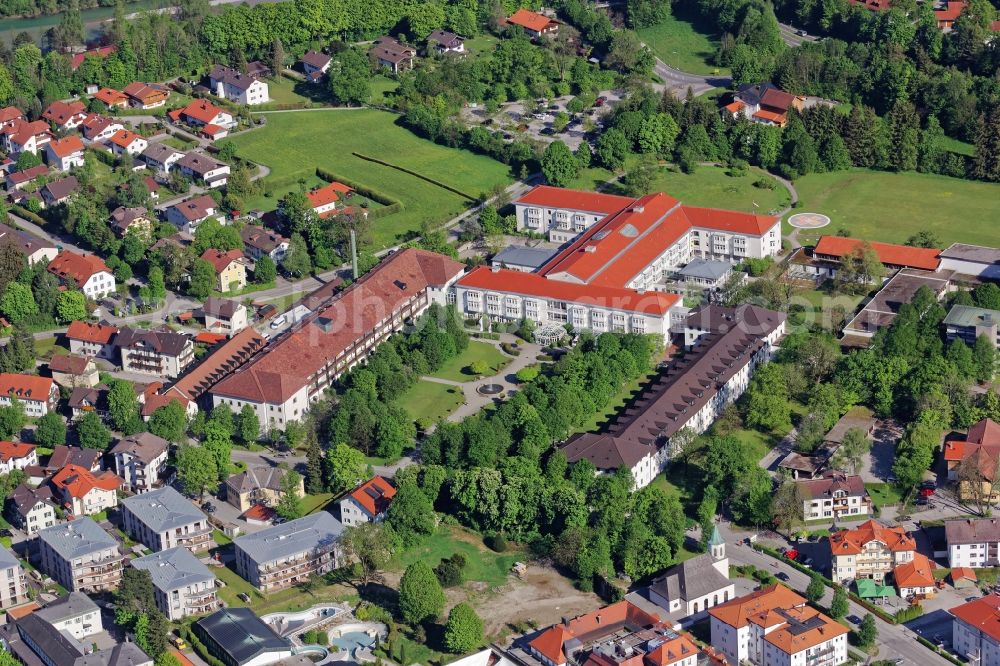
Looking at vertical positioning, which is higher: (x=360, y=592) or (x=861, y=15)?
(x=861, y=15)

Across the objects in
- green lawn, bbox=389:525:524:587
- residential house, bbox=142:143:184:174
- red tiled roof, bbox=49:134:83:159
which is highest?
red tiled roof, bbox=49:134:83:159

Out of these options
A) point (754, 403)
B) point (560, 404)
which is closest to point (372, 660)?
point (560, 404)

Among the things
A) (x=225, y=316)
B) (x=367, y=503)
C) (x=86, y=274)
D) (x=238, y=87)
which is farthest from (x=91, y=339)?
(x=238, y=87)

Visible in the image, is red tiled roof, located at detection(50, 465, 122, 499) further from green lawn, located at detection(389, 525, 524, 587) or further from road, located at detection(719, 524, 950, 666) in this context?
road, located at detection(719, 524, 950, 666)

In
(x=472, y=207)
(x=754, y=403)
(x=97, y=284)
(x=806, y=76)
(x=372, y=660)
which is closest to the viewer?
(x=372, y=660)

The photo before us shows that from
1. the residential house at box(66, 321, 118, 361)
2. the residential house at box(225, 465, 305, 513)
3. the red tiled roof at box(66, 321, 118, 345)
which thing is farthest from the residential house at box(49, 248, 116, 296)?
the residential house at box(225, 465, 305, 513)

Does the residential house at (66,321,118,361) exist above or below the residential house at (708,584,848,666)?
above

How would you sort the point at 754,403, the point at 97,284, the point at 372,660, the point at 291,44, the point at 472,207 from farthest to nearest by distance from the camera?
the point at 291,44, the point at 472,207, the point at 97,284, the point at 754,403, the point at 372,660

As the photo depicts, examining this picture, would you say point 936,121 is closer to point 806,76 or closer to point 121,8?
point 806,76
